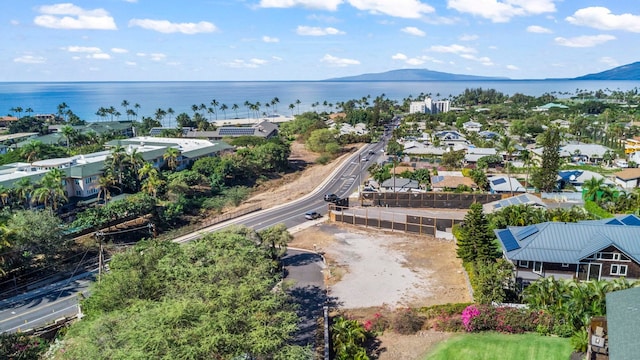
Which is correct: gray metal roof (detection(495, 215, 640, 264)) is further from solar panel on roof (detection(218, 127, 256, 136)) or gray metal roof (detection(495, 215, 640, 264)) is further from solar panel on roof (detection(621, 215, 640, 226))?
solar panel on roof (detection(218, 127, 256, 136))

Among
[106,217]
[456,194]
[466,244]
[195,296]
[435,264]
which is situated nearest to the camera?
[195,296]

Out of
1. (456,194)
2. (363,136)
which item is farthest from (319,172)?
(363,136)

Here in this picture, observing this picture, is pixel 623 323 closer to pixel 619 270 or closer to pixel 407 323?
pixel 407 323

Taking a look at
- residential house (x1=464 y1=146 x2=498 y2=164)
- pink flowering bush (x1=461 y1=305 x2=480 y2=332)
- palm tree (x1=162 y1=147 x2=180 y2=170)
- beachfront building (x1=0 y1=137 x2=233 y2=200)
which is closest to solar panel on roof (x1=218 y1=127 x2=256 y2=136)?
beachfront building (x1=0 y1=137 x2=233 y2=200)

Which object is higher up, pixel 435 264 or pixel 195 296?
pixel 195 296

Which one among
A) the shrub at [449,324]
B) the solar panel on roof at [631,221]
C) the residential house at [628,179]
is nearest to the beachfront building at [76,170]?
the shrub at [449,324]

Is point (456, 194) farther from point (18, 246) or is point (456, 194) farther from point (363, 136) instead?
point (363, 136)
